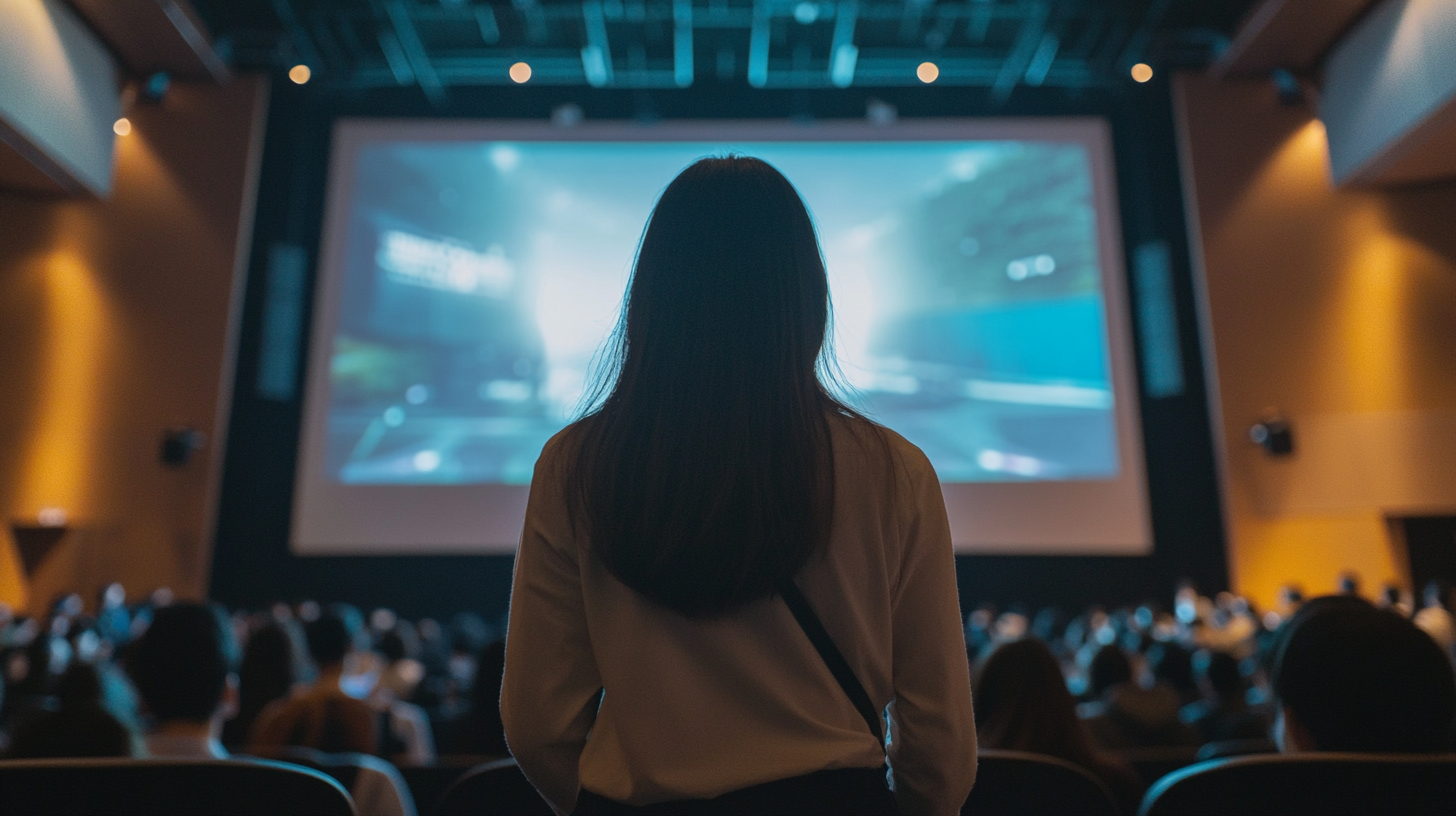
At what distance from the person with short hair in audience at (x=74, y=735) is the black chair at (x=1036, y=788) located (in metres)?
1.35

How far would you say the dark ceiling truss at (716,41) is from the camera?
8.37 meters

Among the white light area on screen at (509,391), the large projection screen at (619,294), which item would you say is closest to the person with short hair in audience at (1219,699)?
the large projection screen at (619,294)

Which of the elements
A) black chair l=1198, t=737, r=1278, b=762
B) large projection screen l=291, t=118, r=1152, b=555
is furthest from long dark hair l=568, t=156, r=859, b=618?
large projection screen l=291, t=118, r=1152, b=555

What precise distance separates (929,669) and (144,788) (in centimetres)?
88

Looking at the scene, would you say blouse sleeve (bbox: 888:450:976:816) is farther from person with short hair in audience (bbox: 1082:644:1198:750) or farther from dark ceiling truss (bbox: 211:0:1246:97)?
dark ceiling truss (bbox: 211:0:1246:97)

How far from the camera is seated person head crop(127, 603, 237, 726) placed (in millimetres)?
1892

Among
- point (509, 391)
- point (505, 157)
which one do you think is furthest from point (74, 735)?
point (505, 157)

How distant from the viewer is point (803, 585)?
0.96 metres

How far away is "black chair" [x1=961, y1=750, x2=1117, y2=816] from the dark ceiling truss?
7907mm

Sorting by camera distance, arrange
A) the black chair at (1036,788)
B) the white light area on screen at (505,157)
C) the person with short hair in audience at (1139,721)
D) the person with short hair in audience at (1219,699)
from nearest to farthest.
Answer: the black chair at (1036,788), the person with short hair in audience at (1139,721), the person with short hair in audience at (1219,699), the white light area on screen at (505,157)

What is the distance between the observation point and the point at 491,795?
4.47ft

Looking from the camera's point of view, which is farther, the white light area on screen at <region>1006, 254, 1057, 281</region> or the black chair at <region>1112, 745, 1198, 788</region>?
the white light area on screen at <region>1006, 254, 1057, 281</region>

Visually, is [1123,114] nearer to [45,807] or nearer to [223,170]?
[223,170]

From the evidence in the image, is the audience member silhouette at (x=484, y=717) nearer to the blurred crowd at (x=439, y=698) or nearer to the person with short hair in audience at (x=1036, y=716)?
the blurred crowd at (x=439, y=698)
